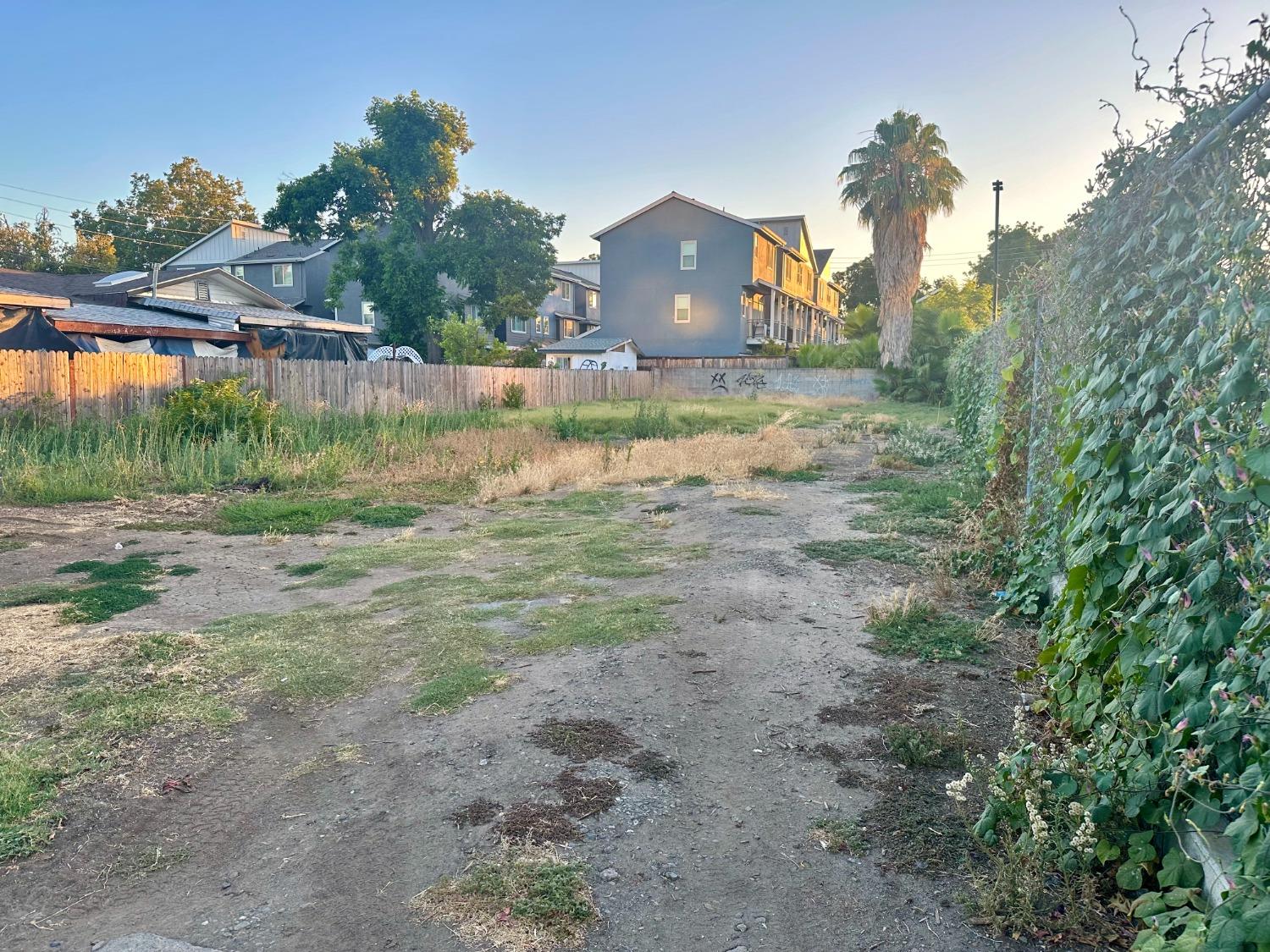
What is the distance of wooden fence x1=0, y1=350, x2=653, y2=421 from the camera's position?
12.5m

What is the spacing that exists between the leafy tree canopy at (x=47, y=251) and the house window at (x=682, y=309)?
32.1 metres

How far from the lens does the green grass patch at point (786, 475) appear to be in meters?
11.9

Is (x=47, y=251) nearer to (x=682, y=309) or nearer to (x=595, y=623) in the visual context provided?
(x=682, y=309)

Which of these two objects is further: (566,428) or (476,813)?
(566,428)

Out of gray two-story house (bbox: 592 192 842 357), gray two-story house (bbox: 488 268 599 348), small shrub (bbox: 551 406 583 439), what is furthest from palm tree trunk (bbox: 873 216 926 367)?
small shrub (bbox: 551 406 583 439)

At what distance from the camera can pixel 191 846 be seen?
304 cm

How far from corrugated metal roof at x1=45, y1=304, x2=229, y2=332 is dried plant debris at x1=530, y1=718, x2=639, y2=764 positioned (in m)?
17.7

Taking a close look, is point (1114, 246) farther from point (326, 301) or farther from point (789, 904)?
point (326, 301)

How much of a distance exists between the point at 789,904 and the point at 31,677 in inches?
161

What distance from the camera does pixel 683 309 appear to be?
44.1 m

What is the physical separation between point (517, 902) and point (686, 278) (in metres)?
42.7

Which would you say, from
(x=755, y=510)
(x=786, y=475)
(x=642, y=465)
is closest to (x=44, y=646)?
(x=755, y=510)

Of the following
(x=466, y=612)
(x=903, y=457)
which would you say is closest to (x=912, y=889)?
(x=466, y=612)

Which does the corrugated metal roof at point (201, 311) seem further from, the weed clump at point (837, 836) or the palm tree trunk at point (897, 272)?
the palm tree trunk at point (897, 272)
